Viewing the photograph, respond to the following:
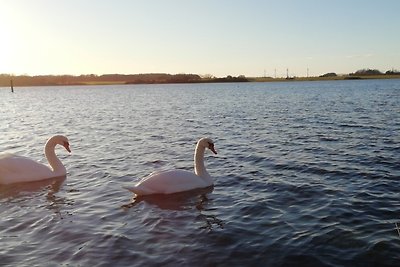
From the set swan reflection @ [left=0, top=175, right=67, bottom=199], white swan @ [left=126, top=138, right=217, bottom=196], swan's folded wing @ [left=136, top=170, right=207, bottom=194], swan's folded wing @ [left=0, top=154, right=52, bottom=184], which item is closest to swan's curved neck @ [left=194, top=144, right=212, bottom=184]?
white swan @ [left=126, top=138, right=217, bottom=196]

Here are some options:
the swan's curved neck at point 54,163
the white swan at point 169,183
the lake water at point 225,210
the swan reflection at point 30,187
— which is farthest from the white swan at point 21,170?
the white swan at point 169,183

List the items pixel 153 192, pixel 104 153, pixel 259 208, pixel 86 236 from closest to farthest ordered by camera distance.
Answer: pixel 86 236
pixel 259 208
pixel 153 192
pixel 104 153

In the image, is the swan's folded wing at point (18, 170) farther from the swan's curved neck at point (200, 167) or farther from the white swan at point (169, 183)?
the swan's curved neck at point (200, 167)

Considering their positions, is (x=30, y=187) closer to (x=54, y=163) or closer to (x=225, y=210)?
(x=54, y=163)

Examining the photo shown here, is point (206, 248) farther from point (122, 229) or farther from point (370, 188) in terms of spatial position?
point (370, 188)

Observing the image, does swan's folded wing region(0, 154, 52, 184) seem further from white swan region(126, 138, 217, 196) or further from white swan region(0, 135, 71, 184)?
white swan region(126, 138, 217, 196)

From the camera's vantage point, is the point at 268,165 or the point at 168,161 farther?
the point at 168,161

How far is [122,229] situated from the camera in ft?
31.5

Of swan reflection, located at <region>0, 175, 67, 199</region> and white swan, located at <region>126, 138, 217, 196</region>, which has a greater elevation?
white swan, located at <region>126, 138, 217, 196</region>

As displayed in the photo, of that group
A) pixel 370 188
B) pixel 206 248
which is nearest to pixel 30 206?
pixel 206 248

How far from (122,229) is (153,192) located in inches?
99.9

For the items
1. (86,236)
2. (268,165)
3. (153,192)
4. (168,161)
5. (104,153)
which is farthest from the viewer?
(104,153)

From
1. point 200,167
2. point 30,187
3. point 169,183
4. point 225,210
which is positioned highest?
point 200,167

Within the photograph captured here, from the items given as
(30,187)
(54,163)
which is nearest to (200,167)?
(54,163)
